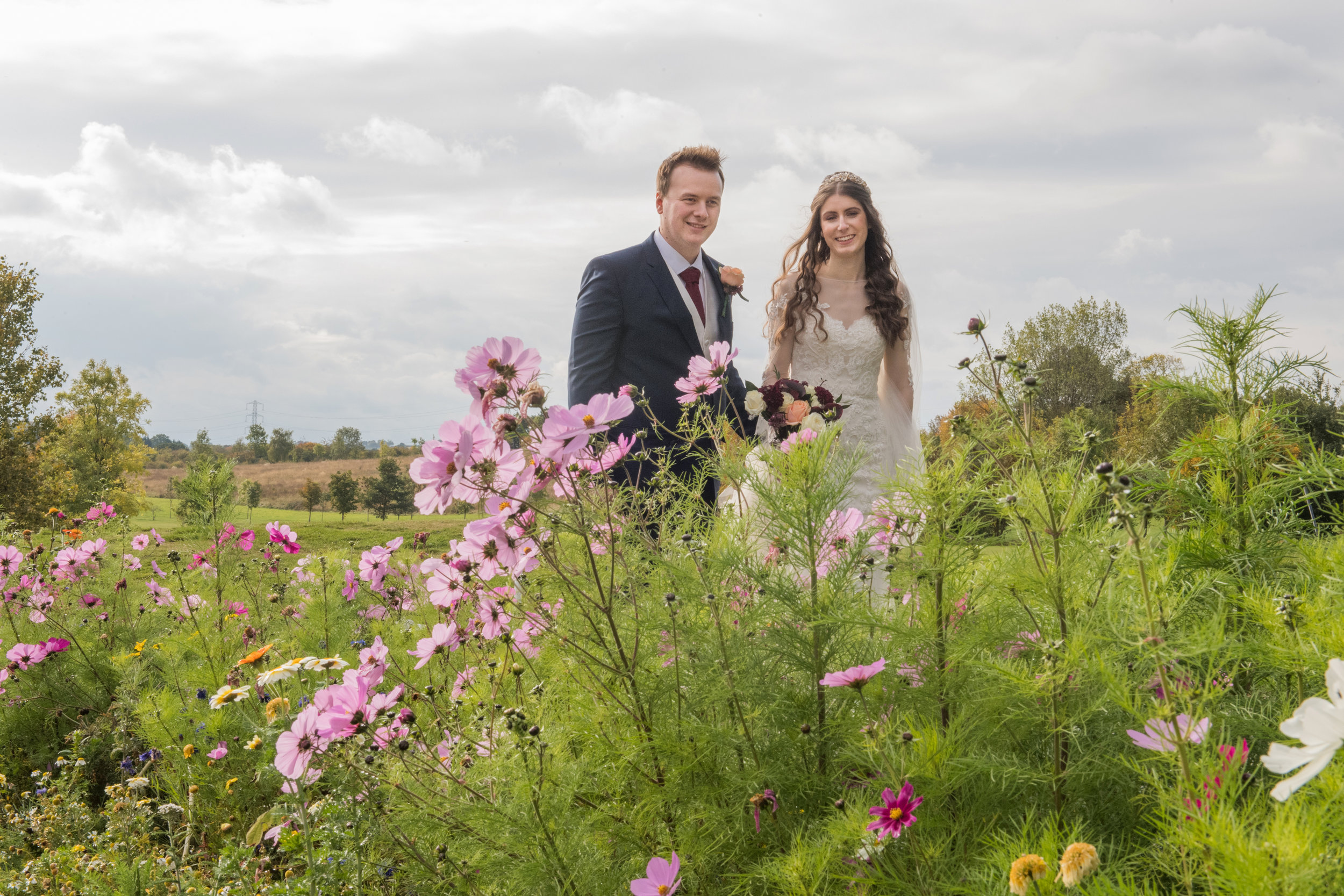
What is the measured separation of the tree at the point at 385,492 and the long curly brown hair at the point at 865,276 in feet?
122

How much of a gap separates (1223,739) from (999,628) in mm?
415

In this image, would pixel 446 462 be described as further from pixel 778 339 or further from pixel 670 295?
pixel 778 339

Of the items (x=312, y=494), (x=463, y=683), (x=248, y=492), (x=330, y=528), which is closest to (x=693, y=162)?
(x=463, y=683)

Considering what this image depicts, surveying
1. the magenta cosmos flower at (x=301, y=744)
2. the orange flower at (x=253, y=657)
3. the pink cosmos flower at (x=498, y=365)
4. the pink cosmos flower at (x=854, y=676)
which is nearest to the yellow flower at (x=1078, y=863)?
the pink cosmos flower at (x=854, y=676)

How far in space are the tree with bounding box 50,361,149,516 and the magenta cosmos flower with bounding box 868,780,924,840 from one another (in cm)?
2739

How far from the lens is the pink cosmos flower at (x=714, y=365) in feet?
7.18

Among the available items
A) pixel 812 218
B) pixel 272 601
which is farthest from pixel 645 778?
pixel 812 218

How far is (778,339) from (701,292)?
2.14 ft

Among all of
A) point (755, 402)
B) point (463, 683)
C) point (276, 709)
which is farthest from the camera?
point (463, 683)

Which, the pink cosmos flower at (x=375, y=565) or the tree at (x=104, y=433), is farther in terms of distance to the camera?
the tree at (x=104, y=433)

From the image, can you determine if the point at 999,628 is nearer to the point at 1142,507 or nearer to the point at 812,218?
the point at 1142,507

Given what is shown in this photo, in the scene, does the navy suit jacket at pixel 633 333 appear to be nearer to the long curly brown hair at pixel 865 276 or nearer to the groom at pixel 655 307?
the groom at pixel 655 307

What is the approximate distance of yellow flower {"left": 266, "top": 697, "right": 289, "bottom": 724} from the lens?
5.82 feet

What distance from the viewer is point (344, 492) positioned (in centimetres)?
3775
